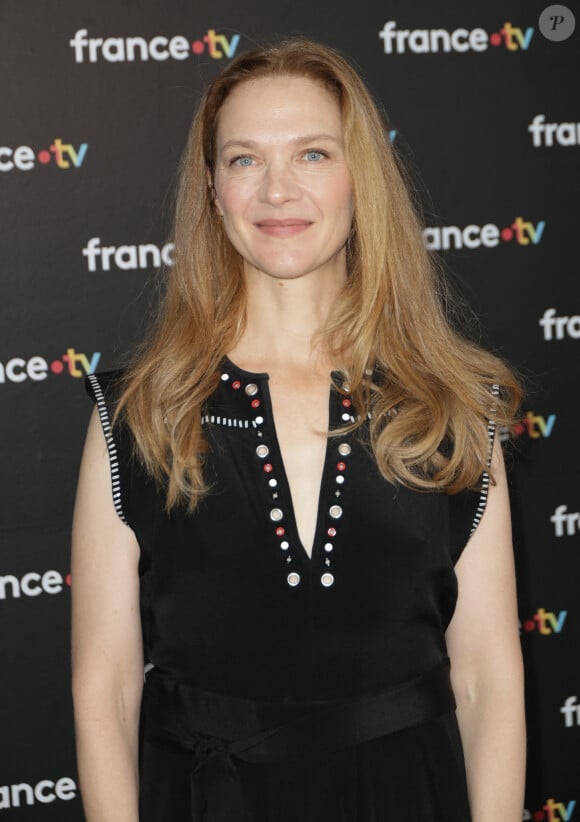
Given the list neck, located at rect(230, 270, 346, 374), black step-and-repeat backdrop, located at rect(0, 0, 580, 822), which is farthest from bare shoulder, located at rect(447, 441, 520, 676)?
black step-and-repeat backdrop, located at rect(0, 0, 580, 822)

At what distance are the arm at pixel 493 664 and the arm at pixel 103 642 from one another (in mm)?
500

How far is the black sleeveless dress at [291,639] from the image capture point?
4.93ft

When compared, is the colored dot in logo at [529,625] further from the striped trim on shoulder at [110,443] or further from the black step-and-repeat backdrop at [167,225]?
the striped trim on shoulder at [110,443]

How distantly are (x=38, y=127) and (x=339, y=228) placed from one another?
131 centimetres

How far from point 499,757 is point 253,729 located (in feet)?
1.25

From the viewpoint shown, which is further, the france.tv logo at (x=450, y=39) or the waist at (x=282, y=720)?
the france.tv logo at (x=450, y=39)

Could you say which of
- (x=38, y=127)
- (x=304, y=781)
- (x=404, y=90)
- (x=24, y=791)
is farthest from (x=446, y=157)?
(x=24, y=791)

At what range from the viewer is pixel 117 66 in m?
2.62

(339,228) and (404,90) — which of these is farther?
(404,90)

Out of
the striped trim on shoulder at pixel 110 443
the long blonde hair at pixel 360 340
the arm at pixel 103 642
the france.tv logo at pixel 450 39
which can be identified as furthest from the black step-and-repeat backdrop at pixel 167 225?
the arm at pixel 103 642

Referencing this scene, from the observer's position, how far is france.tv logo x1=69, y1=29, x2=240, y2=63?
260 centimetres

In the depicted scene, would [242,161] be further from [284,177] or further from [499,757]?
[499,757]

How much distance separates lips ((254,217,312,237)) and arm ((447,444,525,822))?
0.49 m

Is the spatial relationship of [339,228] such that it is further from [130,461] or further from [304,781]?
[304,781]
